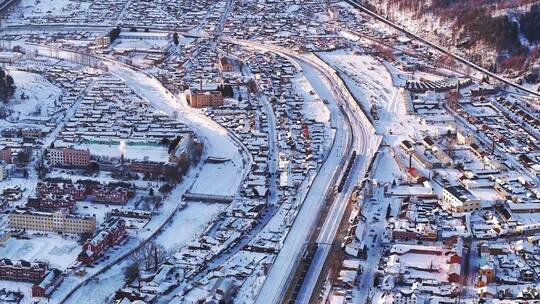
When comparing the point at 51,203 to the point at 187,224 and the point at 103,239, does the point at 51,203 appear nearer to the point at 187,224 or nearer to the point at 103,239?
the point at 103,239

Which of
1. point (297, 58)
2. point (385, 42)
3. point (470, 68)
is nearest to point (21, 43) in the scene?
point (297, 58)

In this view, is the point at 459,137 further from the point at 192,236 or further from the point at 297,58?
the point at 297,58

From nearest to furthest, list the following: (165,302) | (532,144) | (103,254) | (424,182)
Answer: (165,302), (103,254), (424,182), (532,144)

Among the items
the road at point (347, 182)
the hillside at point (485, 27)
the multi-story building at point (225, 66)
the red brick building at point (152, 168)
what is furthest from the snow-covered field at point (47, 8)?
the red brick building at point (152, 168)

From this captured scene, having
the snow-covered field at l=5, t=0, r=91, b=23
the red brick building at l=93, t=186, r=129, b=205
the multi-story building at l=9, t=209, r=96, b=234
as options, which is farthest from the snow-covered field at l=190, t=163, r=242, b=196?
the snow-covered field at l=5, t=0, r=91, b=23

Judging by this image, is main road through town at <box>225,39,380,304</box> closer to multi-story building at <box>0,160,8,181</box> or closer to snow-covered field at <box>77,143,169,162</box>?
snow-covered field at <box>77,143,169,162</box>

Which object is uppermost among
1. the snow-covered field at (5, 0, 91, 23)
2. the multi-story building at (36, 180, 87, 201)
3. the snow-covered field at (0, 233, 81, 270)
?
the multi-story building at (36, 180, 87, 201)
